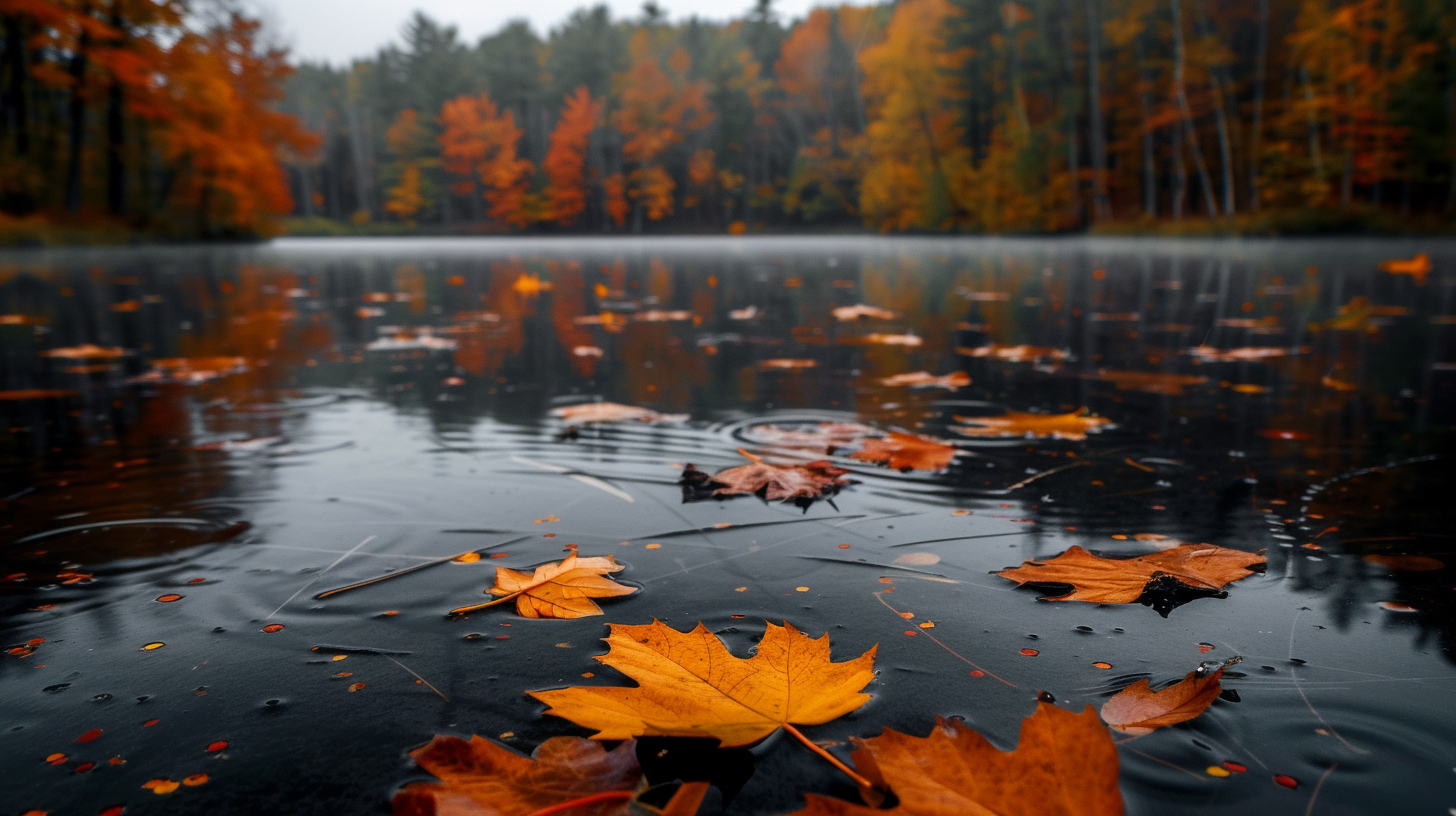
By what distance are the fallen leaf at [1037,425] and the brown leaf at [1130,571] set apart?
1.19 meters

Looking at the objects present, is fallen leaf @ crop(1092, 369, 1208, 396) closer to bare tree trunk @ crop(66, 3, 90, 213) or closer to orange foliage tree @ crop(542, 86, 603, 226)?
bare tree trunk @ crop(66, 3, 90, 213)

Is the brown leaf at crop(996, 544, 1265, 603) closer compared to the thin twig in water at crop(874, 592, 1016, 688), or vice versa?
the thin twig in water at crop(874, 592, 1016, 688)

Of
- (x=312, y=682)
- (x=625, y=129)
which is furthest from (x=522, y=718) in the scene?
(x=625, y=129)

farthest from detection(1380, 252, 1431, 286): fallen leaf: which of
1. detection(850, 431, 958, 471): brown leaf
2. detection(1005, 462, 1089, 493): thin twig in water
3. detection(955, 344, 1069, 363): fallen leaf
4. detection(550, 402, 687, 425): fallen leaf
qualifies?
detection(550, 402, 687, 425): fallen leaf

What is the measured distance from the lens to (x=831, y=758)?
100 centimetres

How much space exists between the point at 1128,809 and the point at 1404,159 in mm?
35866

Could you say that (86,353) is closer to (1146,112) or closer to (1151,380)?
(1151,380)

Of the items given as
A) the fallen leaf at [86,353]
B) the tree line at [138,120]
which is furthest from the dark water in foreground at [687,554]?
the tree line at [138,120]

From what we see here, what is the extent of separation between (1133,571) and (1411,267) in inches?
698

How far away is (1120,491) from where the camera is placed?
221cm

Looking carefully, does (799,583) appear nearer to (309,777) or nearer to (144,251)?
(309,777)

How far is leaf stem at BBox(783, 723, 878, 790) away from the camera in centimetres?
95

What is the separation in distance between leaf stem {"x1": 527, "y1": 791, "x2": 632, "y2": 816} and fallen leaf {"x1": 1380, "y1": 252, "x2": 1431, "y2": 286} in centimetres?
1370

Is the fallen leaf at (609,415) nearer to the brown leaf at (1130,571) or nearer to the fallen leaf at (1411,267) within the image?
the brown leaf at (1130,571)
